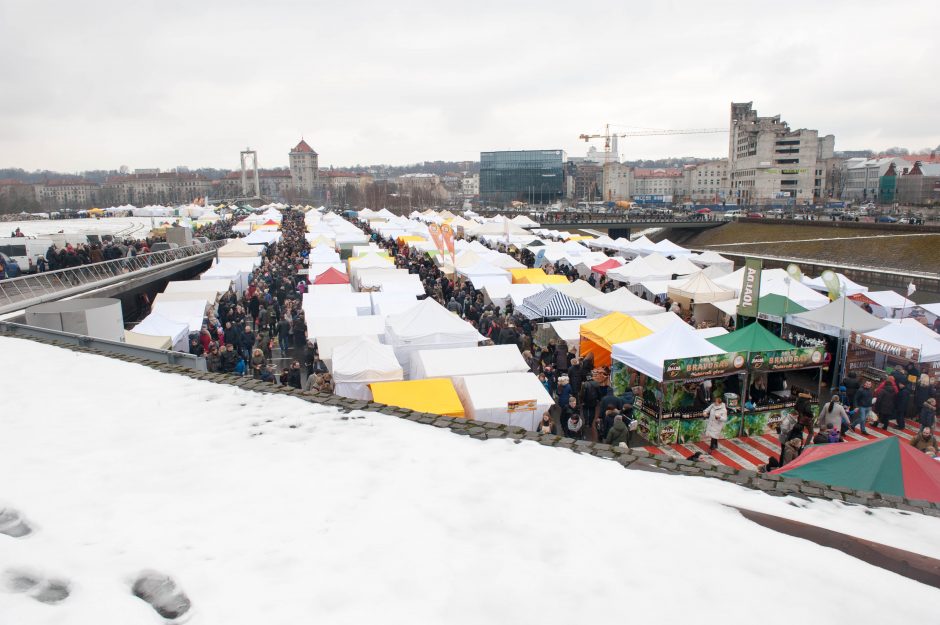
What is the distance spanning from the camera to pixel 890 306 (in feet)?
49.4

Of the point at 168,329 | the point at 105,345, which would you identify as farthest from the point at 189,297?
the point at 105,345

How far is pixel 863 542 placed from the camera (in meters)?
3.61

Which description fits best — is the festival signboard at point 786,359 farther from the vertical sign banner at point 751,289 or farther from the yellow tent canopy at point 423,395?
the yellow tent canopy at point 423,395

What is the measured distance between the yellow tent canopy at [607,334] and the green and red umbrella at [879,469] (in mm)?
4759

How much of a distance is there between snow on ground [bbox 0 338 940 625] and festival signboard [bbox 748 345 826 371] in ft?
18.3

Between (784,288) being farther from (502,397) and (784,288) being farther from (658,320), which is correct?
(502,397)

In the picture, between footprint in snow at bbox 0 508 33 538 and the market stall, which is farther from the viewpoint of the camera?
the market stall

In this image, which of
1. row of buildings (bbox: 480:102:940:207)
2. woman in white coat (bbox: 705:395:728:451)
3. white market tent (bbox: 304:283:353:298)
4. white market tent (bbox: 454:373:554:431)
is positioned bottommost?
woman in white coat (bbox: 705:395:728:451)

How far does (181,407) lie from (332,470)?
232 cm

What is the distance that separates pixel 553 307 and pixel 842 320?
5682 mm

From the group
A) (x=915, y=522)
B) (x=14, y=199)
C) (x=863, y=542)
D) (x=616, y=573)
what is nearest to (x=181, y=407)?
(x=616, y=573)

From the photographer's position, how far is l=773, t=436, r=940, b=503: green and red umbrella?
5531 millimetres

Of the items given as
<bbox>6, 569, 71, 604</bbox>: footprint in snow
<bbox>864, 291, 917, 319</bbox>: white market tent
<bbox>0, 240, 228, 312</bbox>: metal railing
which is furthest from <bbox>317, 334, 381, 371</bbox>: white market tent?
<bbox>864, 291, 917, 319</bbox>: white market tent

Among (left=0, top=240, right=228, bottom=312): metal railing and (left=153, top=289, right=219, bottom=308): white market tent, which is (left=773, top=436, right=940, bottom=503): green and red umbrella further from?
(left=0, top=240, right=228, bottom=312): metal railing
